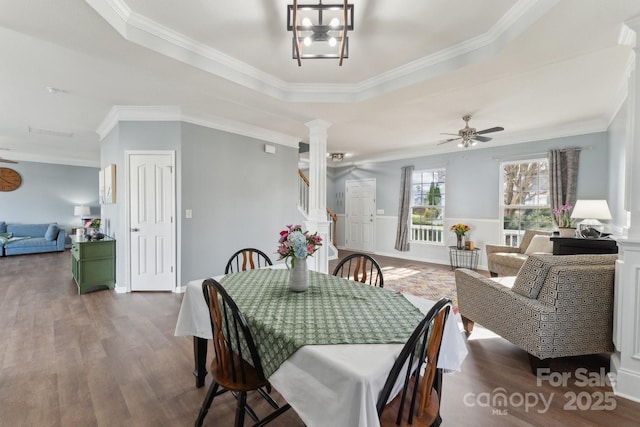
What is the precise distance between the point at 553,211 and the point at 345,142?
3744mm

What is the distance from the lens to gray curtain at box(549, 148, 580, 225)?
4.55m

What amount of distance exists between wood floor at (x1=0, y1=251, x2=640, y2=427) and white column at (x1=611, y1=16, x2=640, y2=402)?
163 millimetres

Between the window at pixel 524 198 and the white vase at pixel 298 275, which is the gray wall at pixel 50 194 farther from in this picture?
the window at pixel 524 198

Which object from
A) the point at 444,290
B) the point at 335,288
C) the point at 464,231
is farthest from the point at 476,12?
the point at 464,231

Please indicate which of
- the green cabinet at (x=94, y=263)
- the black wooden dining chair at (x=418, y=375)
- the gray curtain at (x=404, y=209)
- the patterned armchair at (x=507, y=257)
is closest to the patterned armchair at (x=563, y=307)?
the black wooden dining chair at (x=418, y=375)

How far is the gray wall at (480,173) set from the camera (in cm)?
442

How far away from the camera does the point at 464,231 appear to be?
5.53 m

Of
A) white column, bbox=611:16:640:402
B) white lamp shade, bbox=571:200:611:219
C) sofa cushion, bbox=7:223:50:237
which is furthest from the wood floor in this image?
sofa cushion, bbox=7:223:50:237

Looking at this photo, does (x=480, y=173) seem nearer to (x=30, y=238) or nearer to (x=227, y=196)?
(x=227, y=196)

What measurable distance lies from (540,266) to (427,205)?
4463mm

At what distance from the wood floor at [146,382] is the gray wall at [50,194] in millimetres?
5761

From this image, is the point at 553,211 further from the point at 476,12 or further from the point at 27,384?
the point at 27,384

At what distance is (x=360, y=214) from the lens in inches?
307

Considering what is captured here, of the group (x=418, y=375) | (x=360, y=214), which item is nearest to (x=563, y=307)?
(x=418, y=375)
